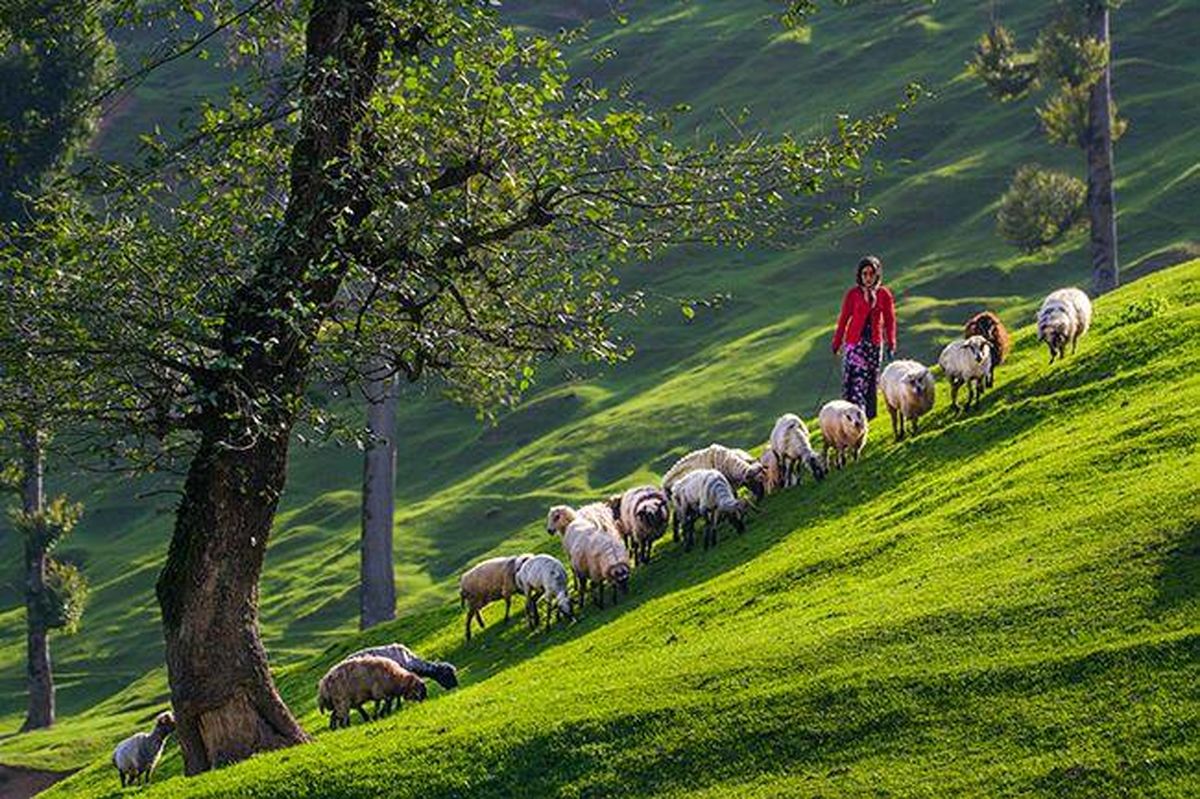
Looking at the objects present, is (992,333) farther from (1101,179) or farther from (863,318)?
(1101,179)

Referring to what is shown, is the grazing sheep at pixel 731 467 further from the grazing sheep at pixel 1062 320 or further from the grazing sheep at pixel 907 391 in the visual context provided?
the grazing sheep at pixel 1062 320

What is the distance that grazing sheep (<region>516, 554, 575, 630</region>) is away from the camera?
97.0ft

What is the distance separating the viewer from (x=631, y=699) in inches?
821

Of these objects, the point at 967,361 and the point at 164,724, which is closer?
the point at 967,361

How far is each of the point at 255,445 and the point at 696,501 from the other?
32.3 feet

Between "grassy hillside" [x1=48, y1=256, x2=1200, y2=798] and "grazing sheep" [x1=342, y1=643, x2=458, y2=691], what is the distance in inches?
22.9

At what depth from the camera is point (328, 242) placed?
73.8 feet

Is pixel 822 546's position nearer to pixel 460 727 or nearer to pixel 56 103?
pixel 460 727

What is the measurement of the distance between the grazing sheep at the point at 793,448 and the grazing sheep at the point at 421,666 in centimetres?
711

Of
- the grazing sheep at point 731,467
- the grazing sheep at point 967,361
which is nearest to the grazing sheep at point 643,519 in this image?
the grazing sheep at point 731,467

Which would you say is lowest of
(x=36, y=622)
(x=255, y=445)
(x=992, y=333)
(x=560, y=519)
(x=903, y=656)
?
(x=903, y=656)

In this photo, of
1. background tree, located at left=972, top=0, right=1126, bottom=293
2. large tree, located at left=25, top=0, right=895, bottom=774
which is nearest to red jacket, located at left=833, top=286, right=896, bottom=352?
large tree, located at left=25, top=0, right=895, bottom=774

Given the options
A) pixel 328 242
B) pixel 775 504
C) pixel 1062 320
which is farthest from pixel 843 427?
pixel 328 242

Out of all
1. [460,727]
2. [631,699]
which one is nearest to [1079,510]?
[631,699]
